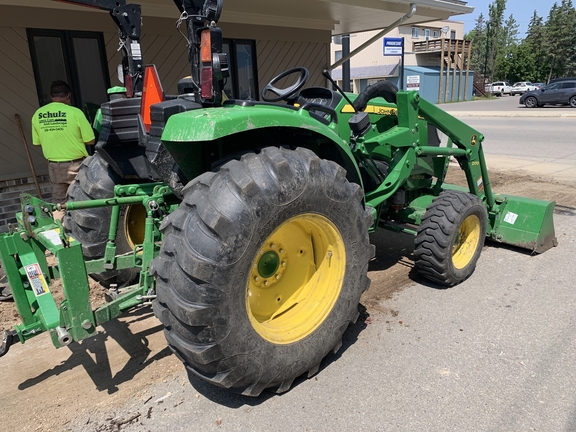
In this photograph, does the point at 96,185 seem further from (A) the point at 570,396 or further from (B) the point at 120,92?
(A) the point at 570,396

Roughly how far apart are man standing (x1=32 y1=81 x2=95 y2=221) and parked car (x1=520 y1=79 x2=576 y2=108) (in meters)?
28.5

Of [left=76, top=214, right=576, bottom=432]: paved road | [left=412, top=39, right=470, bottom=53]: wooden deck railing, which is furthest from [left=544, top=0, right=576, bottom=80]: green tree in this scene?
[left=76, top=214, right=576, bottom=432]: paved road

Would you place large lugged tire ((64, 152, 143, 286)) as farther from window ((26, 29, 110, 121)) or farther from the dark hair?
window ((26, 29, 110, 121))

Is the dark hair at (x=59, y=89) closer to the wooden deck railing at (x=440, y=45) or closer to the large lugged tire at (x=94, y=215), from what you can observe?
the large lugged tire at (x=94, y=215)

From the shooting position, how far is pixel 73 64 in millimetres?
6672

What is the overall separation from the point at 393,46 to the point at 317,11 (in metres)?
6.54

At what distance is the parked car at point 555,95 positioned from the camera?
1046 inches

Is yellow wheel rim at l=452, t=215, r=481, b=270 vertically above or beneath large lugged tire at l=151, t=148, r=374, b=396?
beneath

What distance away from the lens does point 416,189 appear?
15.5 ft

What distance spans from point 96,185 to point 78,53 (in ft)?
13.6

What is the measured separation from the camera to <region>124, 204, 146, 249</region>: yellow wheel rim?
3803 millimetres

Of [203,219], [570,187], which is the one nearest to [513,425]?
[203,219]

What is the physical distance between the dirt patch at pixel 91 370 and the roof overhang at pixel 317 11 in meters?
4.55

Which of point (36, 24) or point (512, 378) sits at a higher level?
point (36, 24)
